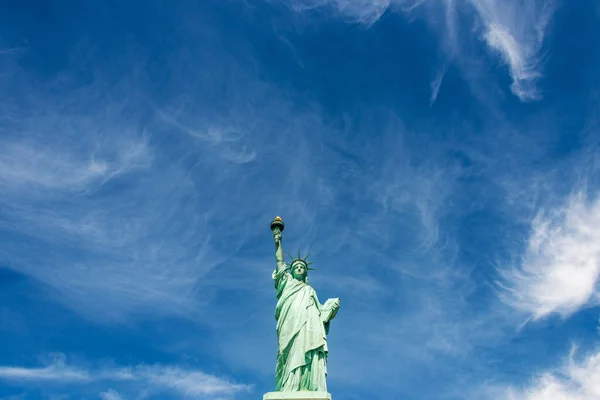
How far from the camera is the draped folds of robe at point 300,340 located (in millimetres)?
19109

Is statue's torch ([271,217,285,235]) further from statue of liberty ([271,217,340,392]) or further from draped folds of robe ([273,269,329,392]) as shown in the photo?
draped folds of robe ([273,269,329,392])

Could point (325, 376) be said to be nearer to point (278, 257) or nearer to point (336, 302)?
point (336, 302)

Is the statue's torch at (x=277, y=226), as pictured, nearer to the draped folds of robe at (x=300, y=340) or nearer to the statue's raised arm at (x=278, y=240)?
the statue's raised arm at (x=278, y=240)

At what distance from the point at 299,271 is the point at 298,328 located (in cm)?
322

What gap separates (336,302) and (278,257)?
295cm

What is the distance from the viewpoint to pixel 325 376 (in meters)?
19.5

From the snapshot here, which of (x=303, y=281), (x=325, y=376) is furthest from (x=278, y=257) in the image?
(x=325, y=376)

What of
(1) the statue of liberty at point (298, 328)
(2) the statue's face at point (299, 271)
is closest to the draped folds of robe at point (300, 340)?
(1) the statue of liberty at point (298, 328)

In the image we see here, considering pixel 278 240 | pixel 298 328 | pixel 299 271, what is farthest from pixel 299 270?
pixel 298 328

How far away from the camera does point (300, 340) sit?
781 inches

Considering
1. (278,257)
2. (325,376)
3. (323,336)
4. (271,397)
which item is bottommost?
(271,397)

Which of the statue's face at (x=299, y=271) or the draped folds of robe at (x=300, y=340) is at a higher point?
the statue's face at (x=299, y=271)

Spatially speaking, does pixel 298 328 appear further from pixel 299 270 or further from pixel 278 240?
pixel 278 240

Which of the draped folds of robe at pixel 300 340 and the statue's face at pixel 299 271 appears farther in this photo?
the statue's face at pixel 299 271
